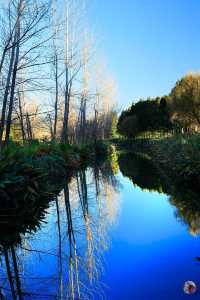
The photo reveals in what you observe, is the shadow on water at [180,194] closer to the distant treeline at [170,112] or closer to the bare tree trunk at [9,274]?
the bare tree trunk at [9,274]

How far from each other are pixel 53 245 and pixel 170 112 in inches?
1106

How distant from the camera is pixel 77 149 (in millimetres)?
20344

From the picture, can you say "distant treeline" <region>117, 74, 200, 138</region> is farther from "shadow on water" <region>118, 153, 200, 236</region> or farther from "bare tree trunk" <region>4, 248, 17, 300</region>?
"bare tree trunk" <region>4, 248, 17, 300</region>

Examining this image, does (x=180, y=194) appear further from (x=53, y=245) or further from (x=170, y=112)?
(x=170, y=112)

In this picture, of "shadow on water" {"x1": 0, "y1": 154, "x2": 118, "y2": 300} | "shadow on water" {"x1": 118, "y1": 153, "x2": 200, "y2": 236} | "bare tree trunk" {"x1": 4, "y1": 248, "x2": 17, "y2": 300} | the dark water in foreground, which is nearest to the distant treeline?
"shadow on water" {"x1": 118, "y1": 153, "x2": 200, "y2": 236}

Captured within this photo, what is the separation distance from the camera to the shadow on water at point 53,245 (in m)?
3.79

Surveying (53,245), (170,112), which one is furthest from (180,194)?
(170,112)

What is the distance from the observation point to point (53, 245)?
5.41 metres

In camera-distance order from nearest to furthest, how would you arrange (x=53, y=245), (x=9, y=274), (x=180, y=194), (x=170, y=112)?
(x=9, y=274)
(x=53, y=245)
(x=180, y=194)
(x=170, y=112)

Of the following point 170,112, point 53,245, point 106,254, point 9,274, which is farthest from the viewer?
point 170,112

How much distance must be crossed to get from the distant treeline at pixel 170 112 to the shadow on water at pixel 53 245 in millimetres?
17032

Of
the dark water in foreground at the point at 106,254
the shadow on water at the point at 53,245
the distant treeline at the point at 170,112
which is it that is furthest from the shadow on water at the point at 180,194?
the distant treeline at the point at 170,112

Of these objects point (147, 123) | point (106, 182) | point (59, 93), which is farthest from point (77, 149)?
point (147, 123)

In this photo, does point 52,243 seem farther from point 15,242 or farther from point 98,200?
point 98,200
